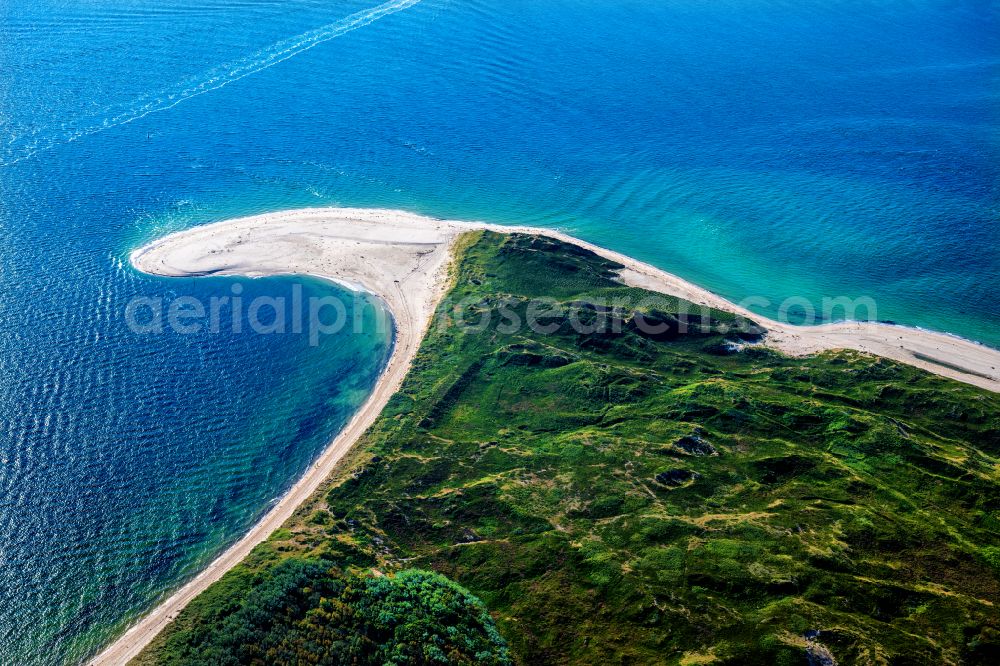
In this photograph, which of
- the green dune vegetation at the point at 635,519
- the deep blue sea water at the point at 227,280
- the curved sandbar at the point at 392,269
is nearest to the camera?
the green dune vegetation at the point at 635,519

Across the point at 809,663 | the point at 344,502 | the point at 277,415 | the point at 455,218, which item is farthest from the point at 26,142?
the point at 809,663

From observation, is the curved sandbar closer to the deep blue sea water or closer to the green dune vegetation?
the deep blue sea water

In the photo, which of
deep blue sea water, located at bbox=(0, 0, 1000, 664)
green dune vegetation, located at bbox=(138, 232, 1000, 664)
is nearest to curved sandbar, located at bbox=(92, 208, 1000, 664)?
deep blue sea water, located at bbox=(0, 0, 1000, 664)

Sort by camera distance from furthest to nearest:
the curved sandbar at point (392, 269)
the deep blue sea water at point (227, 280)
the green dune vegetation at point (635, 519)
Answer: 1. the curved sandbar at point (392, 269)
2. the deep blue sea water at point (227, 280)
3. the green dune vegetation at point (635, 519)

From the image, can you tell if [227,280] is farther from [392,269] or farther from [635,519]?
[635,519]

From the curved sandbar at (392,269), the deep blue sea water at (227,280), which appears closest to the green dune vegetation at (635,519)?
the curved sandbar at (392,269)

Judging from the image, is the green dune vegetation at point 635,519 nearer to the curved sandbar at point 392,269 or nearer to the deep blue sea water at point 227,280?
the curved sandbar at point 392,269
